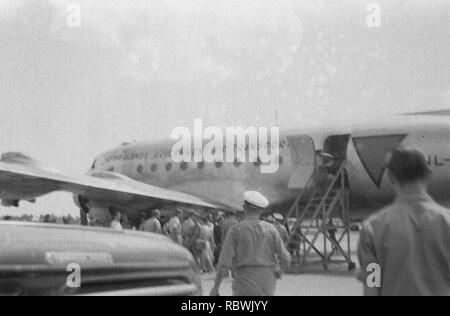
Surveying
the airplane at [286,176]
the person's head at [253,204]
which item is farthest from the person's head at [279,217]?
the person's head at [253,204]

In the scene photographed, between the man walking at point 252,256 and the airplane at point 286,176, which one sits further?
the airplane at point 286,176

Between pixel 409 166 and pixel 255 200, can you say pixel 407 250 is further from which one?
pixel 255 200

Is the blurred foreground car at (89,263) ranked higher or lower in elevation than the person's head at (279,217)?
higher

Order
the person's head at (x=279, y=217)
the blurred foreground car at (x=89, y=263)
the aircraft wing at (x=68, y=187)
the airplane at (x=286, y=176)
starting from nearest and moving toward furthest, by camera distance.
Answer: the blurred foreground car at (x=89, y=263)
the aircraft wing at (x=68, y=187)
the airplane at (x=286, y=176)
the person's head at (x=279, y=217)

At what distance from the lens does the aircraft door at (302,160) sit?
15.3 m

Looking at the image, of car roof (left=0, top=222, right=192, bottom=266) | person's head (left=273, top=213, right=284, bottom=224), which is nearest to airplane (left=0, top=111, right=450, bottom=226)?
person's head (left=273, top=213, right=284, bottom=224)

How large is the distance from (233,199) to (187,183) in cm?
203

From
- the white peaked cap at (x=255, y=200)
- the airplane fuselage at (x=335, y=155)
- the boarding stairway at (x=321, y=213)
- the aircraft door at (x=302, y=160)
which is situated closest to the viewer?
the white peaked cap at (x=255, y=200)

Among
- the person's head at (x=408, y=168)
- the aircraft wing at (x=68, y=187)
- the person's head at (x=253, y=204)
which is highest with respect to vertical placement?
the person's head at (x=408, y=168)

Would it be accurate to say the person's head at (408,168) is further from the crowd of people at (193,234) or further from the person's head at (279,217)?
the person's head at (279,217)

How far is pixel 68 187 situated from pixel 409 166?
11.5 m

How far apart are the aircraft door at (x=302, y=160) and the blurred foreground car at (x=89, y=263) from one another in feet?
39.0

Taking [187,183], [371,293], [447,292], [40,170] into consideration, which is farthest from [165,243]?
[187,183]
